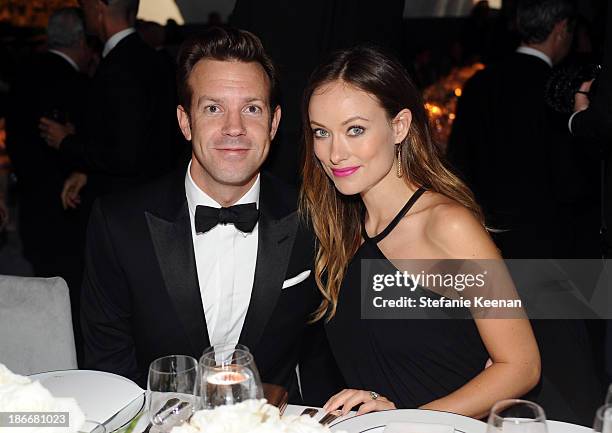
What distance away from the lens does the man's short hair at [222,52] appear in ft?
7.48

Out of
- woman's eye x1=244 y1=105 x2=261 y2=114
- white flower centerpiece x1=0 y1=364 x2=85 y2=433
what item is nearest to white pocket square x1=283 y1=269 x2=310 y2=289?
woman's eye x1=244 y1=105 x2=261 y2=114

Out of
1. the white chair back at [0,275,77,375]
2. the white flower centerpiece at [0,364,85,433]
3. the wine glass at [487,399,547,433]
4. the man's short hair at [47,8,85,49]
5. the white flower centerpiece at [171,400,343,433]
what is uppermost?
the man's short hair at [47,8,85,49]

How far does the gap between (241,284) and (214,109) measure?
53 cm

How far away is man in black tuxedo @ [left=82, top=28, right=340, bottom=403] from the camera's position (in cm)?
221

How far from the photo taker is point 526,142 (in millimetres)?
3742

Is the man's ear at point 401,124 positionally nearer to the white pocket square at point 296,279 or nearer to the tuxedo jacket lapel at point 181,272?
the white pocket square at point 296,279

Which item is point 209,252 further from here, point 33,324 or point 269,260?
point 33,324

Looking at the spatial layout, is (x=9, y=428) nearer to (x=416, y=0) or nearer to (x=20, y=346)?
(x=20, y=346)

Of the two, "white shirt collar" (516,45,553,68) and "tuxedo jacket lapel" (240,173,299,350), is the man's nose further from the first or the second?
"white shirt collar" (516,45,553,68)

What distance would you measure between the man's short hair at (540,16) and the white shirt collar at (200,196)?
78.2 inches

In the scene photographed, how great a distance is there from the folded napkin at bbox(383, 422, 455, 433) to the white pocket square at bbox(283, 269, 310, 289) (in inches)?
31.9

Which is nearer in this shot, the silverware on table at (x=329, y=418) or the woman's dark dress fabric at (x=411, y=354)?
the silverware on table at (x=329, y=418)

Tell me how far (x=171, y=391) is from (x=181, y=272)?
0.87m

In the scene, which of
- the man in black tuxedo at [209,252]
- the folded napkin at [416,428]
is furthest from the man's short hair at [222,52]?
the folded napkin at [416,428]
